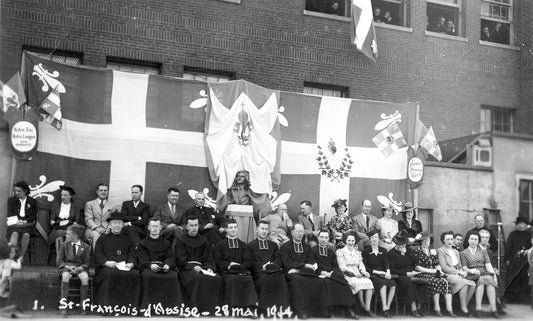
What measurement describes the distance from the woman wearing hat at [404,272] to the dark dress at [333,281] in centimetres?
114

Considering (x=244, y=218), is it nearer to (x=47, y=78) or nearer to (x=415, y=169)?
(x=415, y=169)

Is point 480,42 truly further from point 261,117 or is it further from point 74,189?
point 74,189

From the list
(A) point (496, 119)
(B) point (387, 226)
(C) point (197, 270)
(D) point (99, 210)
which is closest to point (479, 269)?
(B) point (387, 226)

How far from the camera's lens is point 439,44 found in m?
20.5

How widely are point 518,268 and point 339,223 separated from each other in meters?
4.03

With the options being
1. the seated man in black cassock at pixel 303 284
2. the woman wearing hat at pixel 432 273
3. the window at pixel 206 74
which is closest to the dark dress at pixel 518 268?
the woman wearing hat at pixel 432 273

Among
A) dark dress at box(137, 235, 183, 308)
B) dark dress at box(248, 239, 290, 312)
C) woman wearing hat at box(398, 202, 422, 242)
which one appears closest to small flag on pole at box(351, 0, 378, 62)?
woman wearing hat at box(398, 202, 422, 242)

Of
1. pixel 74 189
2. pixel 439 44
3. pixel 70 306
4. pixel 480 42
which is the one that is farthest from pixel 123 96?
pixel 480 42

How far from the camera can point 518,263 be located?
15219 mm

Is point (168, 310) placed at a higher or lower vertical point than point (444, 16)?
lower

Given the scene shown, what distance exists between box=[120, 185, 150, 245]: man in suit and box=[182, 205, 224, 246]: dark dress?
73 centimetres

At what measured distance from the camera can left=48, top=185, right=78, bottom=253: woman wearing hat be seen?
12.7 metres

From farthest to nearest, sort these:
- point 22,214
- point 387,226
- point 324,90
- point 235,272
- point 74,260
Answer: point 324,90
point 387,226
point 235,272
point 22,214
point 74,260

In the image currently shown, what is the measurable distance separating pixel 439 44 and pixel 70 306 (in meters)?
13.3
